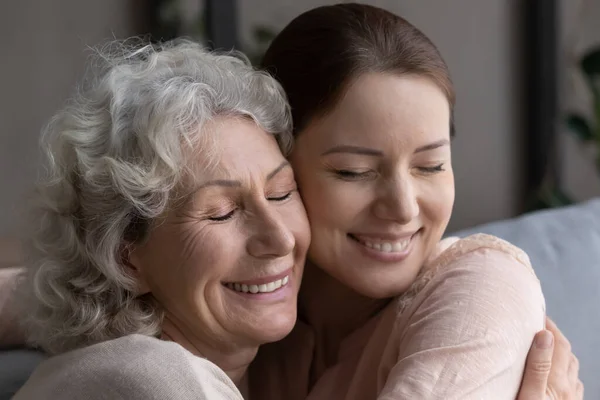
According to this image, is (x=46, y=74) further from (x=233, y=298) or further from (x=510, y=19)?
(x=233, y=298)

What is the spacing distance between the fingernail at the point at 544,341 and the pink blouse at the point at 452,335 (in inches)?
0.5

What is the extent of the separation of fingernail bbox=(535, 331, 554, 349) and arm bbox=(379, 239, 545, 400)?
14mm

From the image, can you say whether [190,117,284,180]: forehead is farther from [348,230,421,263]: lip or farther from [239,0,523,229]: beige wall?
[239,0,523,229]: beige wall

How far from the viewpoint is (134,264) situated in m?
1.27

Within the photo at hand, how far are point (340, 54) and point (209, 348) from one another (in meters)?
0.50

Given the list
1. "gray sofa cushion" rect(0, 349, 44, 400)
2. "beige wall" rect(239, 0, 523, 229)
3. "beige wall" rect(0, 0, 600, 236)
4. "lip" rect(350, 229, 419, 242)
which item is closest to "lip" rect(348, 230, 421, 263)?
"lip" rect(350, 229, 419, 242)

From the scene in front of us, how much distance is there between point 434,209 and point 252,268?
30 centimetres

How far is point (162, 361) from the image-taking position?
1.07 metres

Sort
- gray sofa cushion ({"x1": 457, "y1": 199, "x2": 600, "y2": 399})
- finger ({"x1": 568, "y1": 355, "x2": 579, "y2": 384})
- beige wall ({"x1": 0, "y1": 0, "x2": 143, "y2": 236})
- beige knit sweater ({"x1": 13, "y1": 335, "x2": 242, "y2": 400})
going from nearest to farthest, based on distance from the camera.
Result: beige knit sweater ({"x1": 13, "y1": 335, "x2": 242, "y2": 400})
finger ({"x1": 568, "y1": 355, "x2": 579, "y2": 384})
gray sofa cushion ({"x1": 457, "y1": 199, "x2": 600, "y2": 399})
beige wall ({"x1": 0, "y1": 0, "x2": 143, "y2": 236})

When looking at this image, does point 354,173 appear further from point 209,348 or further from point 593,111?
point 593,111

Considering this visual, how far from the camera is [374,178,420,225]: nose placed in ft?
4.14

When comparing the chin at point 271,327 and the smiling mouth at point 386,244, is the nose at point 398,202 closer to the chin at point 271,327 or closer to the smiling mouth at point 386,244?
the smiling mouth at point 386,244

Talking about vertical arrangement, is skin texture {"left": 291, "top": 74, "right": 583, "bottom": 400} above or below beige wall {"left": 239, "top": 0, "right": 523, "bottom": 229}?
above

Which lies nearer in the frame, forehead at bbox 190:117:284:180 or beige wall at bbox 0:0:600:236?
forehead at bbox 190:117:284:180
